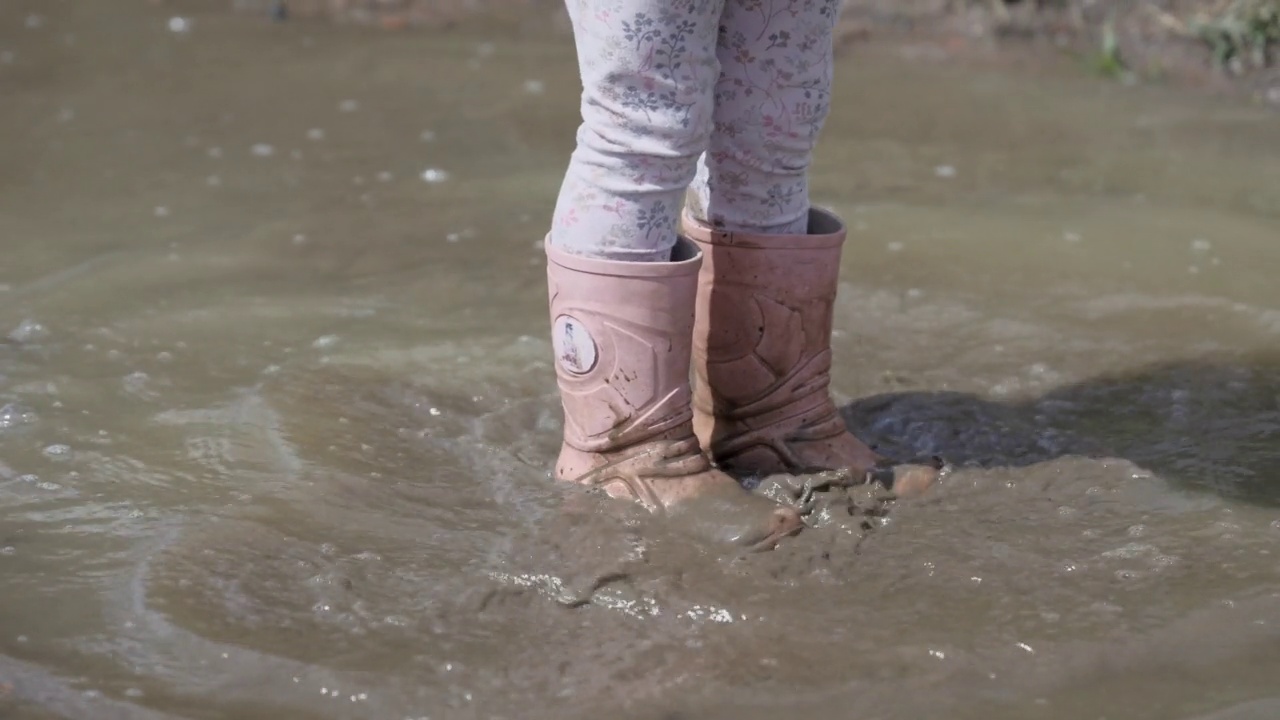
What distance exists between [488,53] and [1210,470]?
3.30 metres

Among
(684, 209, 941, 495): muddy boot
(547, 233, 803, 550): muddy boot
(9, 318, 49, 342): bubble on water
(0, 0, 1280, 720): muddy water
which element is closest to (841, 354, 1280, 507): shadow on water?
(0, 0, 1280, 720): muddy water

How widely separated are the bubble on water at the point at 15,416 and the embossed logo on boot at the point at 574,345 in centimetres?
84

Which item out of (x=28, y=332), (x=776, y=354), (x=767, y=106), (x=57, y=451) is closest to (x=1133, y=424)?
(x=776, y=354)

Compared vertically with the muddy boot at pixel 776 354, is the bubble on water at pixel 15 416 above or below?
below

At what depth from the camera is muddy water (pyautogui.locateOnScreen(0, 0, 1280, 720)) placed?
152 centimetres

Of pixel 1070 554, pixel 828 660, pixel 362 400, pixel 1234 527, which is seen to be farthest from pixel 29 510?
pixel 1234 527

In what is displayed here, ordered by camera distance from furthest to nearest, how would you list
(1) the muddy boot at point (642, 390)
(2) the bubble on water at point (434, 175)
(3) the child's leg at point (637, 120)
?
(2) the bubble on water at point (434, 175)
(1) the muddy boot at point (642, 390)
(3) the child's leg at point (637, 120)

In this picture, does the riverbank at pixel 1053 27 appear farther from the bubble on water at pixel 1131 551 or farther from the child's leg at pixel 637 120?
the child's leg at pixel 637 120

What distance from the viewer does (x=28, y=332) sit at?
8.04 feet

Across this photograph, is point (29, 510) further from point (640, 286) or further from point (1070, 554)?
point (1070, 554)

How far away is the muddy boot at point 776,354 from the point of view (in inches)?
75.8

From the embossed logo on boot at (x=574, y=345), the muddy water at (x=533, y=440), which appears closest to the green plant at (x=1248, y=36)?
the muddy water at (x=533, y=440)

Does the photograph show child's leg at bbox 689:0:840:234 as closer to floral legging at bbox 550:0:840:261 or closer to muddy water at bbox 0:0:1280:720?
floral legging at bbox 550:0:840:261

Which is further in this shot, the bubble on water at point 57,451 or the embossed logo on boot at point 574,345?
the bubble on water at point 57,451
